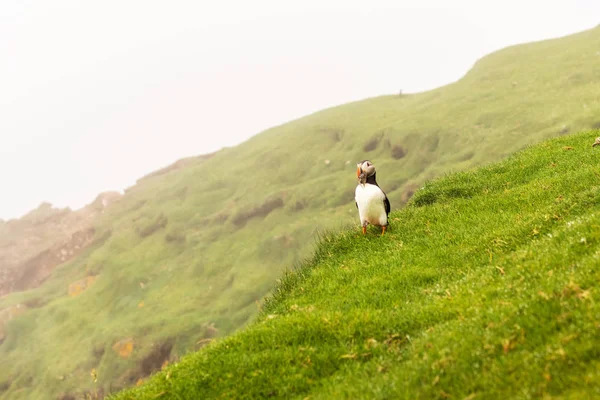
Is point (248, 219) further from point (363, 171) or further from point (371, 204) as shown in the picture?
point (371, 204)

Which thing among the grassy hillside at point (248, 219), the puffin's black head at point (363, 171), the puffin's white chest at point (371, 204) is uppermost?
the puffin's black head at point (363, 171)

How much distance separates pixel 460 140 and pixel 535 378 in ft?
165

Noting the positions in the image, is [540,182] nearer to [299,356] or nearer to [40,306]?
[299,356]

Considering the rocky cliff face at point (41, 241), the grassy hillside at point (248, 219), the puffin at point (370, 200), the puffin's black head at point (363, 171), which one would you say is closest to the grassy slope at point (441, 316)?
the puffin at point (370, 200)

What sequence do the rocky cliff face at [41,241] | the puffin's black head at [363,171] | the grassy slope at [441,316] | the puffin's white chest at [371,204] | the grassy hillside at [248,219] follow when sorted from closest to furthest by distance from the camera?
the grassy slope at [441,316], the puffin's white chest at [371,204], the puffin's black head at [363,171], the grassy hillside at [248,219], the rocky cliff face at [41,241]

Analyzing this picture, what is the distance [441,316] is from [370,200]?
6699 millimetres

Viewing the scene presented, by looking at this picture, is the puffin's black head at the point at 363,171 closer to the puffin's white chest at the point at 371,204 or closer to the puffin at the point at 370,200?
the puffin at the point at 370,200

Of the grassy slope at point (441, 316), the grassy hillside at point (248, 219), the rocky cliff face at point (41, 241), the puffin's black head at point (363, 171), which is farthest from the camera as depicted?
the rocky cliff face at point (41, 241)

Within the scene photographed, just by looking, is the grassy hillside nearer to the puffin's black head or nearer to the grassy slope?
the grassy slope

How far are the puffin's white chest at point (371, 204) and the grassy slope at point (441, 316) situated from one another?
0.74 metres

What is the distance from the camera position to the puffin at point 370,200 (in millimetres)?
16766

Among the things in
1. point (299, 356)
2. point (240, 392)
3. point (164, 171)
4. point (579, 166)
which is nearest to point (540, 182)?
point (579, 166)

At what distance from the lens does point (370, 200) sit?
659 inches

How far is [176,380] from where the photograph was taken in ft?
35.1
